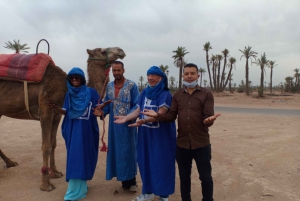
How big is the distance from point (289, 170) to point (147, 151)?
3187mm

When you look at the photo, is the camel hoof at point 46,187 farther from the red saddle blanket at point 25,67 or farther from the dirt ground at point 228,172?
the red saddle blanket at point 25,67

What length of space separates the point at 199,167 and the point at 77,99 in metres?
2.01

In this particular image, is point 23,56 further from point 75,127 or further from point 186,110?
point 186,110

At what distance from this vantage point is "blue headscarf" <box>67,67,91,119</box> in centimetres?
387

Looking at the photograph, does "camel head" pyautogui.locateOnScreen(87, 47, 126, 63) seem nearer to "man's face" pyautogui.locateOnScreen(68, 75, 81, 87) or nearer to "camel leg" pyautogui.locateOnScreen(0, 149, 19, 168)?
"man's face" pyautogui.locateOnScreen(68, 75, 81, 87)

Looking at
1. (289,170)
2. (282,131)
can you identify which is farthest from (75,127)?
(282,131)

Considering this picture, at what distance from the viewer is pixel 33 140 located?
806 centimetres

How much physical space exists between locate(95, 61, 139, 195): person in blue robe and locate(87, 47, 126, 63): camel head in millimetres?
539

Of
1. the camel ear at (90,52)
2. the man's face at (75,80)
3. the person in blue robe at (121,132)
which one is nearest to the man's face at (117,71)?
the person in blue robe at (121,132)

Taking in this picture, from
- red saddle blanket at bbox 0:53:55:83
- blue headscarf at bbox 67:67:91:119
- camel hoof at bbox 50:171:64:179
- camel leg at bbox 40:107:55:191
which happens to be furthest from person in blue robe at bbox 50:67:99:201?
camel hoof at bbox 50:171:64:179

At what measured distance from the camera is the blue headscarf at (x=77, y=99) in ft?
12.7

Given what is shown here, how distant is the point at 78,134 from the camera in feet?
12.7

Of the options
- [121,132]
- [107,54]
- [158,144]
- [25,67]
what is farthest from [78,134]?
[25,67]

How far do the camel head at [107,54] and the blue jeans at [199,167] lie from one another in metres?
2.00
